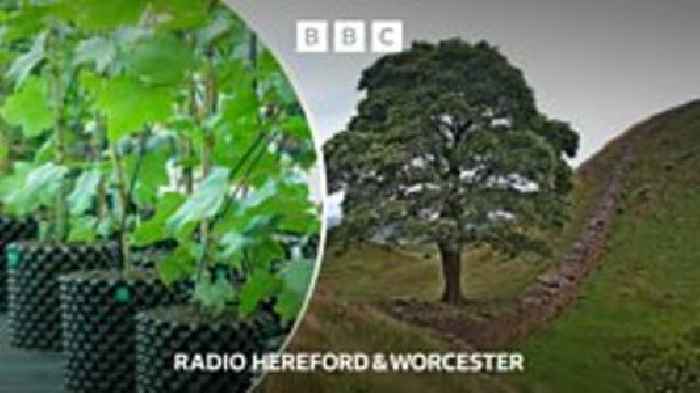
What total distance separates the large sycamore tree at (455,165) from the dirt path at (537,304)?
0.05m

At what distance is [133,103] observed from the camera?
276cm

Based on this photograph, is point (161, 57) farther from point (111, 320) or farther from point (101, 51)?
point (111, 320)

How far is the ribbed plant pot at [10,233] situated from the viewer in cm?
438

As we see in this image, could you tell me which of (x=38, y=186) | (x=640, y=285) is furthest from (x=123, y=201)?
(x=640, y=285)

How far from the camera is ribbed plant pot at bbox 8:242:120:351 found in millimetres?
3775

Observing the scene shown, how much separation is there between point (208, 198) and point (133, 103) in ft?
0.84

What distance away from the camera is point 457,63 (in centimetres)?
254

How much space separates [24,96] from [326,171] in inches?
60.0

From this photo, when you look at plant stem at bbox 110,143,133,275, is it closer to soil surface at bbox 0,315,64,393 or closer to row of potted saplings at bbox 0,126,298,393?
row of potted saplings at bbox 0,126,298,393

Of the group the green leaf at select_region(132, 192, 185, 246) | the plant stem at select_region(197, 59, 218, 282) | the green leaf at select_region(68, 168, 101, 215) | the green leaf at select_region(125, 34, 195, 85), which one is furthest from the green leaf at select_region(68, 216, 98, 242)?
the green leaf at select_region(125, 34, 195, 85)

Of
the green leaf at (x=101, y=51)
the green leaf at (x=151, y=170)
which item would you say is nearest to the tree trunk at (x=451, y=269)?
the green leaf at (x=101, y=51)

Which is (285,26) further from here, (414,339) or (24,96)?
(24,96)

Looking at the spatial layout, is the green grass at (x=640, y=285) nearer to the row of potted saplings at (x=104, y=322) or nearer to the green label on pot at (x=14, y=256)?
the row of potted saplings at (x=104, y=322)

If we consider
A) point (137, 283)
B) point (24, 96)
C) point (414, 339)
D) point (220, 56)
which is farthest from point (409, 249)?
point (24, 96)
